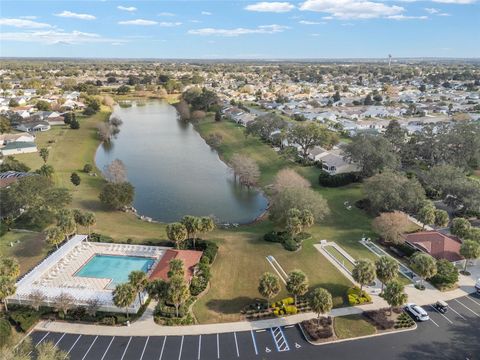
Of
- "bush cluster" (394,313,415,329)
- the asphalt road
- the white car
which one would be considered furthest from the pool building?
the white car

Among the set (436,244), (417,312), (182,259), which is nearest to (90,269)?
(182,259)

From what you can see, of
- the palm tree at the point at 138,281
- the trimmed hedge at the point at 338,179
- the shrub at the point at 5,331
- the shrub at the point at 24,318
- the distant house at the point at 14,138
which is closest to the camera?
the shrub at the point at 5,331

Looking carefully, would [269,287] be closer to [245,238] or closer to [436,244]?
[245,238]

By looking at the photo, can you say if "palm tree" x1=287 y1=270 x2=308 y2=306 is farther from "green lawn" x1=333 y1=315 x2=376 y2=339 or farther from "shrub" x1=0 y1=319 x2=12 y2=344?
"shrub" x1=0 y1=319 x2=12 y2=344

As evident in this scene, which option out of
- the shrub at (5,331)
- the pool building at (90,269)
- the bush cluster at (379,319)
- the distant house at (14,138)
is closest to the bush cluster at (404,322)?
the bush cluster at (379,319)

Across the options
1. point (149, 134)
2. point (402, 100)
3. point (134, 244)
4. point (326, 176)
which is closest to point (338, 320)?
point (134, 244)

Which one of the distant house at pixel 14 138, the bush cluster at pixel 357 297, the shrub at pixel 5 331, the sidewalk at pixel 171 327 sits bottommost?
the sidewalk at pixel 171 327

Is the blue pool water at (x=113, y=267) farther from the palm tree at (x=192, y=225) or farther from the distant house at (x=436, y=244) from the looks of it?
the distant house at (x=436, y=244)
